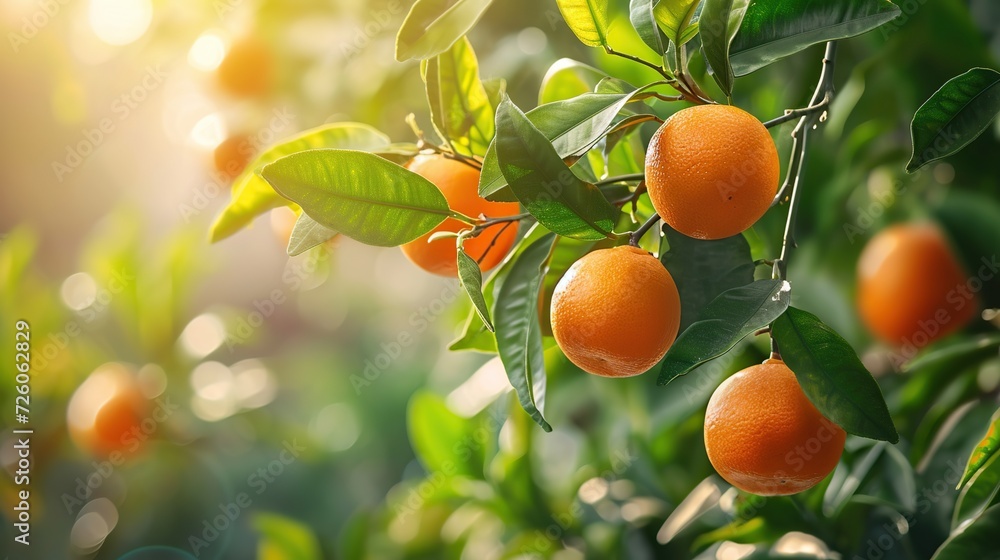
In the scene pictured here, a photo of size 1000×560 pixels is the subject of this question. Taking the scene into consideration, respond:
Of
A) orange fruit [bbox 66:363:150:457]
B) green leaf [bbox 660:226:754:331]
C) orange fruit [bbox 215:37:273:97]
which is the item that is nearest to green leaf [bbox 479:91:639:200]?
green leaf [bbox 660:226:754:331]

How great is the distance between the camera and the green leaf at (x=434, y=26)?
0.43 m

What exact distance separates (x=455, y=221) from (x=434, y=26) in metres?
0.12

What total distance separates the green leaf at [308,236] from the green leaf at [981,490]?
439mm

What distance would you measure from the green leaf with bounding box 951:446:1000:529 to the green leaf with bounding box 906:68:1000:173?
24 cm

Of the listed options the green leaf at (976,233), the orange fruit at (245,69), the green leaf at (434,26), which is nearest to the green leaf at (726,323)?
Answer: the green leaf at (434,26)

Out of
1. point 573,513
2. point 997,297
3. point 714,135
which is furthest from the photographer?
point 573,513

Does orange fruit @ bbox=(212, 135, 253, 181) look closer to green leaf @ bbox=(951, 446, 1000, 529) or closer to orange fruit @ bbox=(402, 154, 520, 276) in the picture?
orange fruit @ bbox=(402, 154, 520, 276)

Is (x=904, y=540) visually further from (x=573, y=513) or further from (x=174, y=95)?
(x=174, y=95)

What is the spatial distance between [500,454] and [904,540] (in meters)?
0.47

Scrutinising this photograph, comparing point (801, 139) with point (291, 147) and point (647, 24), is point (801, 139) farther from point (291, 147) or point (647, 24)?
point (291, 147)

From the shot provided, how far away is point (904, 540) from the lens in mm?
690

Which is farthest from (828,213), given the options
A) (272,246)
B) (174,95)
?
(272,246)

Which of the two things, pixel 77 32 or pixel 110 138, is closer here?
pixel 77 32

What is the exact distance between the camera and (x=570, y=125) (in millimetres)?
394
